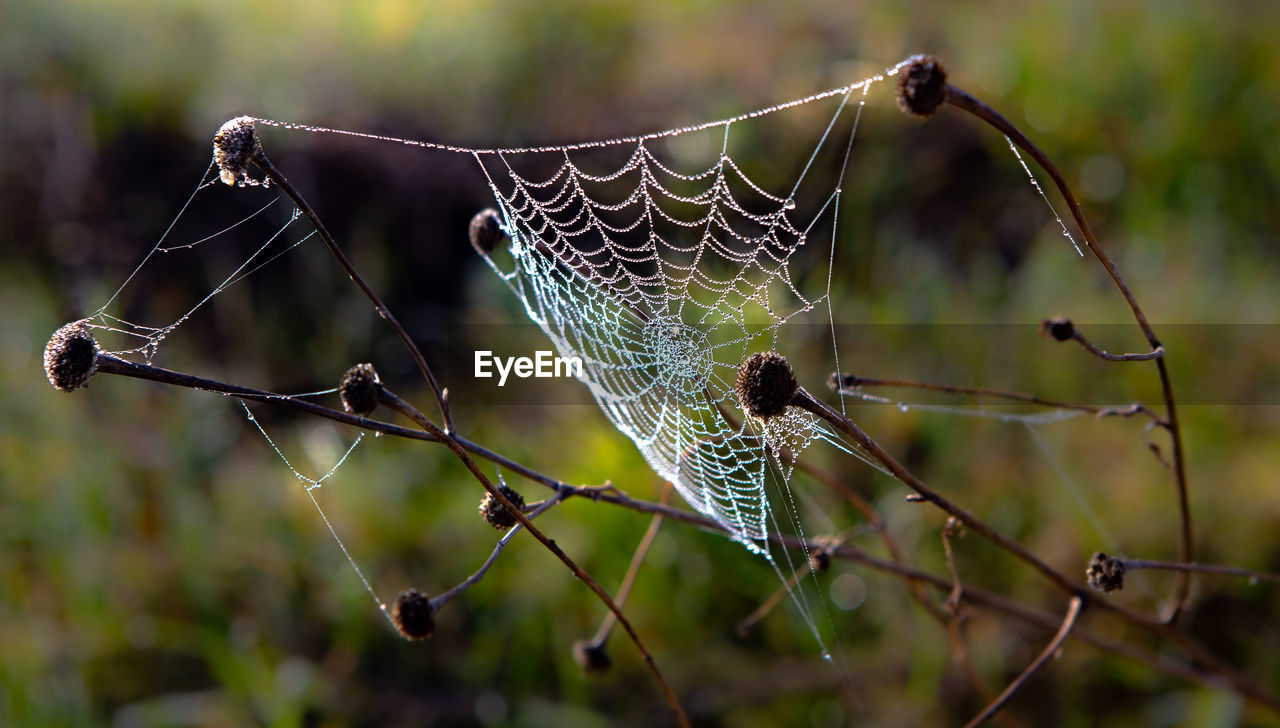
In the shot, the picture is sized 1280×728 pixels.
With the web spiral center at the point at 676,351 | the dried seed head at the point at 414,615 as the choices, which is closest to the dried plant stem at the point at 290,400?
the dried seed head at the point at 414,615

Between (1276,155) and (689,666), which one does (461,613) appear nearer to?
(689,666)

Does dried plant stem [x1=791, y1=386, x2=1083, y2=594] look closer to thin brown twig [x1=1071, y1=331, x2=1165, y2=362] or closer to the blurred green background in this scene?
thin brown twig [x1=1071, y1=331, x2=1165, y2=362]

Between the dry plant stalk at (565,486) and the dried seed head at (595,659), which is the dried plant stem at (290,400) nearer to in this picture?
the dry plant stalk at (565,486)

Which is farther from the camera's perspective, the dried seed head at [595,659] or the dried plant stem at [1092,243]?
the dried seed head at [595,659]

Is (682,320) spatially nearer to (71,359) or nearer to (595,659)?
(595,659)

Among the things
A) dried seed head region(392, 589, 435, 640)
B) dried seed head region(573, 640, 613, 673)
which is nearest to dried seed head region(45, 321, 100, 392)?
dried seed head region(392, 589, 435, 640)

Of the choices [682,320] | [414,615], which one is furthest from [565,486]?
[682,320]
